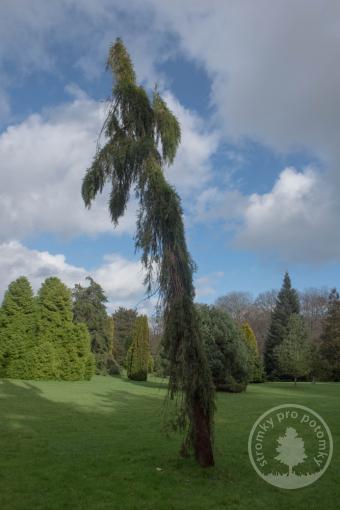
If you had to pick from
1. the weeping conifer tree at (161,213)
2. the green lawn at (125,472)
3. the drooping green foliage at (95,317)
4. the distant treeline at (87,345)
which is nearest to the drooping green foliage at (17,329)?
the distant treeline at (87,345)

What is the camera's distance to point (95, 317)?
4097cm

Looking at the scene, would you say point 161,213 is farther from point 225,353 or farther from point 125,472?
point 225,353

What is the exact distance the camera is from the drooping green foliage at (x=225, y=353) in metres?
23.1

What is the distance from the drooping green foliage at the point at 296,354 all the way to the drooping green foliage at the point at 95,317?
16832 millimetres

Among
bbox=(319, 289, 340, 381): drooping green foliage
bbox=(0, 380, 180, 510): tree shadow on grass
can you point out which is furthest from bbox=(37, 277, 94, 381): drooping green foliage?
bbox=(319, 289, 340, 381): drooping green foliage

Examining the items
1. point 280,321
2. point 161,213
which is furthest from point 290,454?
point 280,321

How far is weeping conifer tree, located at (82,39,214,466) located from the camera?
21.5 ft

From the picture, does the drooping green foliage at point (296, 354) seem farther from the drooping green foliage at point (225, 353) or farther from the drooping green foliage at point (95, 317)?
the drooping green foliage at point (95, 317)

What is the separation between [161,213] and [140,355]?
26.1 metres

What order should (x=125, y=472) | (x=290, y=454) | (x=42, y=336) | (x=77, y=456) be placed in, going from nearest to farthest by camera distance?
(x=125, y=472), (x=77, y=456), (x=290, y=454), (x=42, y=336)

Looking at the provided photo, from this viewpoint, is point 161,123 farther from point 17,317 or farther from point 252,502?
point 17,317

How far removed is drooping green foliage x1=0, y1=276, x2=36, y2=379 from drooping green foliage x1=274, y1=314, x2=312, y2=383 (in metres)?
17.7

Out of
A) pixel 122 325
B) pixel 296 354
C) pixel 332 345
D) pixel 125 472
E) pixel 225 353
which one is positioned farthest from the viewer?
pixel 122 325

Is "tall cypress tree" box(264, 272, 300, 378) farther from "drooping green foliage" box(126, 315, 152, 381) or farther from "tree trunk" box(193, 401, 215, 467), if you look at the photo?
"tree trunk" box(193, 401, 215, 467)
